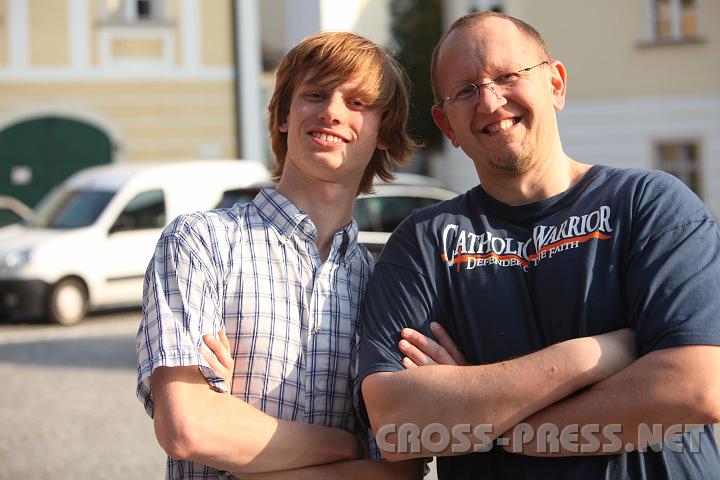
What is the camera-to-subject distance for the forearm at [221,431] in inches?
97.3

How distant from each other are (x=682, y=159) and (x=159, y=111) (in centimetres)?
1227

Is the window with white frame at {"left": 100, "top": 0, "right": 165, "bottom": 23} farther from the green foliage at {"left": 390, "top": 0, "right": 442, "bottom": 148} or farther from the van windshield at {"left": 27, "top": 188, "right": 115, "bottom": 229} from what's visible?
the green foliage at {"left": 390, "top": 0, "right": 442, "bottom": 148}

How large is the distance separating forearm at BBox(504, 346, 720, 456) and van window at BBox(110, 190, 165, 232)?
1182 cm

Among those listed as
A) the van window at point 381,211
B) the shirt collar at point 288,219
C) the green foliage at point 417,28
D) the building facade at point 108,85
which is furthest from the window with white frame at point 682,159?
the shirt collar at point 288,219

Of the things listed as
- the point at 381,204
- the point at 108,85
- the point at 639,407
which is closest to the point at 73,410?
the point at 381,204

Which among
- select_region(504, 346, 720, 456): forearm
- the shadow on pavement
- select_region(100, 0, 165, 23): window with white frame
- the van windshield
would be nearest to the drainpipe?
select_region(100, 0, 165, 23): window with white frame

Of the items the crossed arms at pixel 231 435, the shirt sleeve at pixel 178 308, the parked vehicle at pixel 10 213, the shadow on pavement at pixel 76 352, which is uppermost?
the shirt sleeve at pixel 178 308

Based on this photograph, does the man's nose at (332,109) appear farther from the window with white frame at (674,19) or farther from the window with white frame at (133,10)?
the window with white frame at (674,19)

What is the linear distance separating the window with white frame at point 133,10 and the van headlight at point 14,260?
29.5ft

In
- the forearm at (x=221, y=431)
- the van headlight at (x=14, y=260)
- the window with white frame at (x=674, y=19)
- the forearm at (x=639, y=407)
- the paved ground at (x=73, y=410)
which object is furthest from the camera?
the window with white frame at (x=674, y=19)

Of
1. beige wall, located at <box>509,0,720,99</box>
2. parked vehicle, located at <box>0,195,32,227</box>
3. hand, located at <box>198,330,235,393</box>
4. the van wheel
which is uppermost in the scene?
beige wall, located at <box>509,0,720,99</box>

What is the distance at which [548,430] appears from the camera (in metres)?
2.39

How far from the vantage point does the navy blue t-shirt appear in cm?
237

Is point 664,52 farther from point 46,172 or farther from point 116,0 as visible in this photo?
point 46,172
